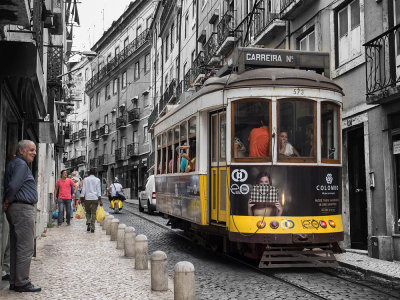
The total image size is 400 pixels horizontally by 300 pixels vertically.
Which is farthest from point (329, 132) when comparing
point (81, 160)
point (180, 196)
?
point (81, 160)

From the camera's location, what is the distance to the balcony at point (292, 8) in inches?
583

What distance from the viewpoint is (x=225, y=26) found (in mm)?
23391

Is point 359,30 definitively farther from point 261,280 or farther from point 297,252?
point 261,280

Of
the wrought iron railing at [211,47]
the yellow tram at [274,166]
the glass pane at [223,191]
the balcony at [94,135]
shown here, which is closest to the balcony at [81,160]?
the balcony at [94,135]

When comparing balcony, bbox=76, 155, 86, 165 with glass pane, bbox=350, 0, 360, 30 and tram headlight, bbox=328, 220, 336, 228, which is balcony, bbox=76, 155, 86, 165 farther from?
tram headlight, bbox=328, 220, 336, 228

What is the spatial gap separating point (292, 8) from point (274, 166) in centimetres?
772

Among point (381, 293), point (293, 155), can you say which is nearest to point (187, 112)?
point (293, 155)

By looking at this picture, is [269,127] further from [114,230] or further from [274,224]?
[114,230]

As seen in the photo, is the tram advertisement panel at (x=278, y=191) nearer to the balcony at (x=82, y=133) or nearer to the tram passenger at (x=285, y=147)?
the tram passenger at (x=285, y=147)

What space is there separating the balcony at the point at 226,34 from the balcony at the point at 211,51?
440 mm

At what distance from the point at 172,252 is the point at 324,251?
382 centimetres

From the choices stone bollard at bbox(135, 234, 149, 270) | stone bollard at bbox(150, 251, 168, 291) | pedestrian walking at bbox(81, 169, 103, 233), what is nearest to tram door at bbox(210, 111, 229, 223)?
stone bollard at bbox(135, 234, 149, 270)

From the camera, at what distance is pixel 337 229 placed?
29.4ft

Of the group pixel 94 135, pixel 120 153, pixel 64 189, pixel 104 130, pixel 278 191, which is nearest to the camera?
pixel 278 191
